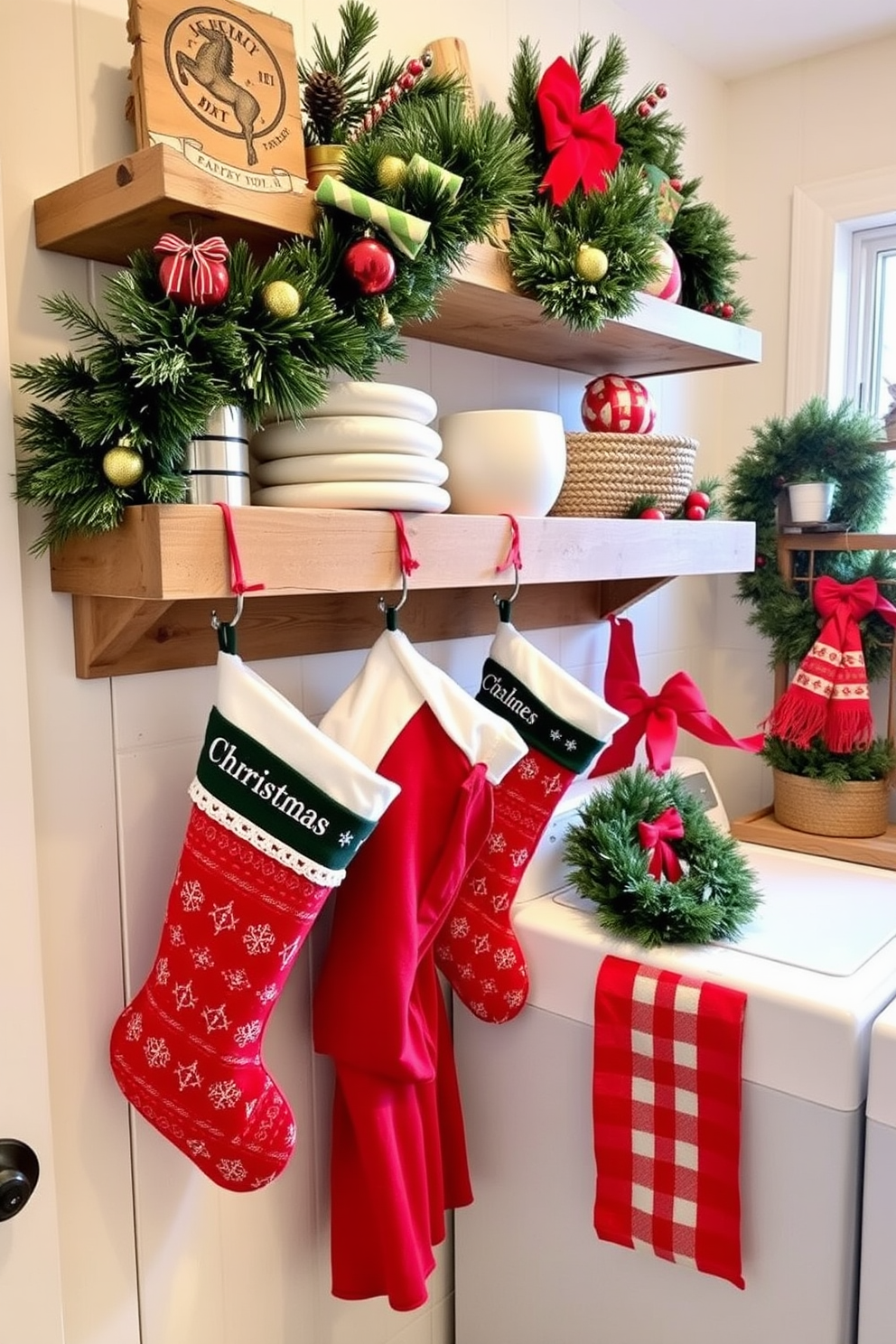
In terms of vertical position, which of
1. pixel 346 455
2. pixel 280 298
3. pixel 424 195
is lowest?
pixel 346 455

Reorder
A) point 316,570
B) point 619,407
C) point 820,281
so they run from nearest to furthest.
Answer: point 316,570 < point 619,407 < point 820,281

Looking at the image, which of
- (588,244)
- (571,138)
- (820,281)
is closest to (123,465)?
(588,244)

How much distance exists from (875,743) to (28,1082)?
1.27 metres

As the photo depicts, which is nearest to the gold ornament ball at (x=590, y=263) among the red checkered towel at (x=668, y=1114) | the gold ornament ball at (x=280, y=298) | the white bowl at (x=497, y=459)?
the white bowl at (x=497, y=459)

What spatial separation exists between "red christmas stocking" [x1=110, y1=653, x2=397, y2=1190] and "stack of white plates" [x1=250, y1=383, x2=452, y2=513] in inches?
6.7

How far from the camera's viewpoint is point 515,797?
120 centimetres

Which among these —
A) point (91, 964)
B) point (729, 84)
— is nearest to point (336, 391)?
point (91, 964)

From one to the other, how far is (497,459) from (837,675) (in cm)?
78

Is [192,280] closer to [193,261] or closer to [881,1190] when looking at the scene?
[193,261]

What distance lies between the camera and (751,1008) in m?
1.05

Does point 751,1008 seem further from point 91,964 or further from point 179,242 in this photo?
point 179,242

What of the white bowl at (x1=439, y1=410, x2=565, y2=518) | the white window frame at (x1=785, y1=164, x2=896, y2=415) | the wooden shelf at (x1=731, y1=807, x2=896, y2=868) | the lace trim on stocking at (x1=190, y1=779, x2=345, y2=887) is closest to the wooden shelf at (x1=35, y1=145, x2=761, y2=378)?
the white bowl at (x1=439, y1=410, x2=565, y2=518)

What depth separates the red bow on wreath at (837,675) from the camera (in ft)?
5.17

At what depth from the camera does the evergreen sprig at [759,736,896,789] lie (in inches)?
62.4
